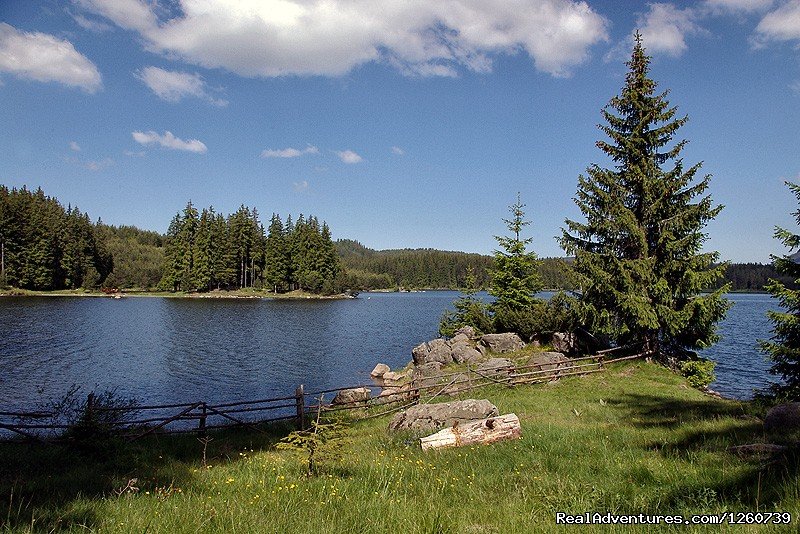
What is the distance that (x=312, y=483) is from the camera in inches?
289

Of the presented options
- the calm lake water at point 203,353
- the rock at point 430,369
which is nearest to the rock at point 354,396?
the rock at point 430,369

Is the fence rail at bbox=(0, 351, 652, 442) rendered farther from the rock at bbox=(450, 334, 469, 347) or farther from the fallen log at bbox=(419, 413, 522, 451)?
the rock at bbox=(450, 334, 469, 347)

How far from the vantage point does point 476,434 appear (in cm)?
1151

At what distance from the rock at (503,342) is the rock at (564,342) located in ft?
7.36

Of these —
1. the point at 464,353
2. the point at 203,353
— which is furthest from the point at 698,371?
the point at 203,353

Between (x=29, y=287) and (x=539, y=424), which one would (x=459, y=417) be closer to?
(x=539, y=424)

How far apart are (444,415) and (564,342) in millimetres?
15060

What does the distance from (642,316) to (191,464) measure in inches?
760

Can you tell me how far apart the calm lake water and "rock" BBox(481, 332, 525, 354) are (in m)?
8.84

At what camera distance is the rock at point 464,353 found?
2708cm

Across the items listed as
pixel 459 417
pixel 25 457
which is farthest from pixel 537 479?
pixel 25 457

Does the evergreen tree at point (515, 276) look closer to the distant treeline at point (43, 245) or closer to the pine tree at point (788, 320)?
the pine tree at point (788, 320)

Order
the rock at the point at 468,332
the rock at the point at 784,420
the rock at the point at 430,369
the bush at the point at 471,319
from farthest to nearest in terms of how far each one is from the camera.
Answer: the bush at the point at 471,319
the rock at the point at 468,332
the rock at the point at 430,369
the rock at the point at 784,420

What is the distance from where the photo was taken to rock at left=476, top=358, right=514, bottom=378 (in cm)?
2172
